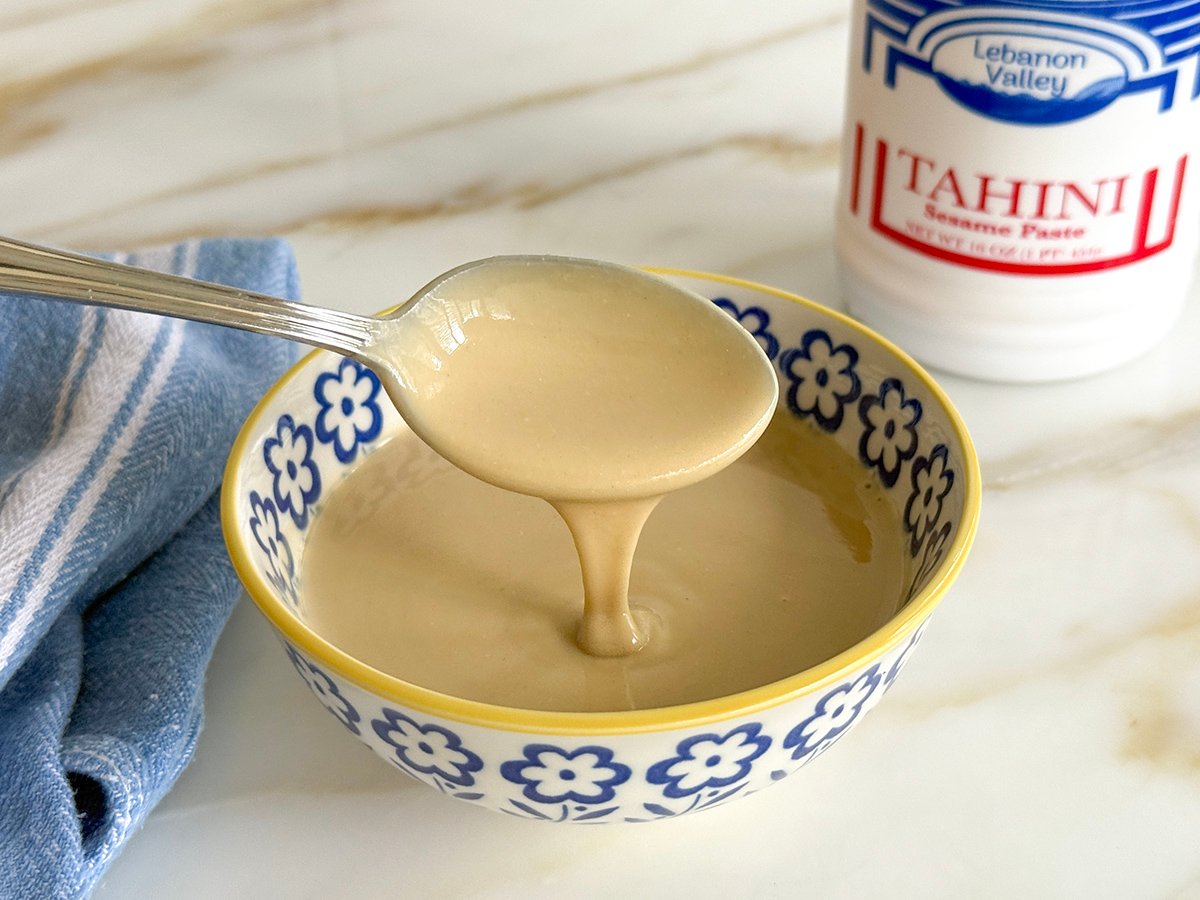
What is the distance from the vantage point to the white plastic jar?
2.39 feet

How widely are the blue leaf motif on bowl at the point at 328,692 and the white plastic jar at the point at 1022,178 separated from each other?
450mm

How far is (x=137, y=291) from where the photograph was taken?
0.59 metres

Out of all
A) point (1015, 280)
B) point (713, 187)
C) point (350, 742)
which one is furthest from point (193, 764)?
point (713, 187)

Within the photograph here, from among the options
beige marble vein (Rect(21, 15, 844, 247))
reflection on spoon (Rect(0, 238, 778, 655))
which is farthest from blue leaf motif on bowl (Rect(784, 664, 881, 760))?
→ beige marble vein (Rect(21, 15, 844, 247))

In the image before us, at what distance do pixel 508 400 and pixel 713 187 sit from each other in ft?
1.68

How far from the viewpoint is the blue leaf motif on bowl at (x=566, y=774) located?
51 cm

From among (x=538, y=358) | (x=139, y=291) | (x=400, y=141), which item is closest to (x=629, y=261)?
(x=400, y=141)

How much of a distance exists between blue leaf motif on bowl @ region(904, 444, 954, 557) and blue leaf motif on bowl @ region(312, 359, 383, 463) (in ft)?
0.94

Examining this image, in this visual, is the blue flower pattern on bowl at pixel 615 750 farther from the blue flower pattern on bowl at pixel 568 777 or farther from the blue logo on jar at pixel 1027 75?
the blue logo on jar at pixel 1027 75

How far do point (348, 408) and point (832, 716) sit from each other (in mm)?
331

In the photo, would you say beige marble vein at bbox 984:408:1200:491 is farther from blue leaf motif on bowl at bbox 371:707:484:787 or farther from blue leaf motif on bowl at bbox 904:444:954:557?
blue leaf motif on bowl at bbox 371:707:484:787

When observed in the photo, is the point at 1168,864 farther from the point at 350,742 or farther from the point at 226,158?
the point at 226,158

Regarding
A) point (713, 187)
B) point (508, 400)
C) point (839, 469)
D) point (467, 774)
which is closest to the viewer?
point (467, 774)

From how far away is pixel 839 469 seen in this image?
0.76 meters
